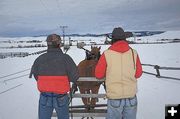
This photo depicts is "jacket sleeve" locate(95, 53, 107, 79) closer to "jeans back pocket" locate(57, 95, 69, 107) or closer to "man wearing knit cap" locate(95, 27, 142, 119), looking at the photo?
"man wearing knit cap" locate(95, 27, 142, 119)

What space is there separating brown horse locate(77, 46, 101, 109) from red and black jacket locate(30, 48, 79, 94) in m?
0.58

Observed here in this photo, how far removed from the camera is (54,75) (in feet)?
8.13

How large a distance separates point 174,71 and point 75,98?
1.17 metres

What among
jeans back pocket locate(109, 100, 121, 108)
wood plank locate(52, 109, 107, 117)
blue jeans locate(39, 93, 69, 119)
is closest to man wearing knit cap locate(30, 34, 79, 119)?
blue jeans locate(39, 93, 69, 119)

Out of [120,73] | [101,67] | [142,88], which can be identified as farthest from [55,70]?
[142,88]

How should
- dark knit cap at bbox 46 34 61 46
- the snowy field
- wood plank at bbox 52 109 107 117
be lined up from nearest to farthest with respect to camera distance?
dark knit cap at bbox 46 34 61 46 → wood plank at bbox 52 109 107 117 → the snowy field

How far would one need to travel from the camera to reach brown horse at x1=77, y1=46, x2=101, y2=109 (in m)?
3.02

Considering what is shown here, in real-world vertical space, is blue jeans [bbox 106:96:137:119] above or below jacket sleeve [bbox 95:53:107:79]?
below

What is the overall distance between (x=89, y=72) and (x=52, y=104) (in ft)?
2.37

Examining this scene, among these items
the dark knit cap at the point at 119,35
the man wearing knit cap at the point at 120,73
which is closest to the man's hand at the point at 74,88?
the man wearing knit cap at the point at 120,73

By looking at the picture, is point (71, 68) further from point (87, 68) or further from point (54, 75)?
point (87, 68)

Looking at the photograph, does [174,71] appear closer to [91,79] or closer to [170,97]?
[170,97]

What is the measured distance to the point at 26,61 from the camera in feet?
10.3

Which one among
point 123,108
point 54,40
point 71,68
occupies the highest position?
point 54,40
